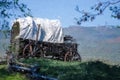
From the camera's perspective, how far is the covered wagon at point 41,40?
34.6 m

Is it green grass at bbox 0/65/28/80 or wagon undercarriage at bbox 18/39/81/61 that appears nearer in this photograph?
green grass at bbox 0/65/28/80

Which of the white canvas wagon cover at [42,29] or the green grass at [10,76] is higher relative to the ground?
the white canvas wagon cover at [42,29]

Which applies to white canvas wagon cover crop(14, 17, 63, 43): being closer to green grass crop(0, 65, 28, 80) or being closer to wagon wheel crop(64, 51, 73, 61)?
wagon wheel crop(64, 51, 73, 61)

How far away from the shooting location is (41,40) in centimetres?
3634

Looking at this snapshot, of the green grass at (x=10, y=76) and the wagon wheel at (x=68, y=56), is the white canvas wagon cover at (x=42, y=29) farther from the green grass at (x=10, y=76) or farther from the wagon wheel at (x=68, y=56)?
the green grass at (x=10, y=76)

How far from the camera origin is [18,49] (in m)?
34.2

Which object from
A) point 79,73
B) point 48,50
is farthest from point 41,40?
point 79,73

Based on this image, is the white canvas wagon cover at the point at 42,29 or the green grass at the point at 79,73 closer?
the green grass at the point at 79,73

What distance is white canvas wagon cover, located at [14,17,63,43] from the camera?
35875 mm

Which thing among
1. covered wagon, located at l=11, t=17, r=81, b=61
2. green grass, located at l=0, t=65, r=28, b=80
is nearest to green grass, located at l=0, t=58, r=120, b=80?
green grass, located at l=0, t=65, r=28, b=80

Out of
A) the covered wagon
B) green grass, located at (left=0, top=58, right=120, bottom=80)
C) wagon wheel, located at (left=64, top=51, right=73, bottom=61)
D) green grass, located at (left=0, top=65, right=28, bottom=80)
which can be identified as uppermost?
the covered wagon

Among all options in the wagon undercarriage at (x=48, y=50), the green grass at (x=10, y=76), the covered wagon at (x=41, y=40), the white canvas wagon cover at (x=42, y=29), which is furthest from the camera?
the white canvas wagon cover at (x=42, y=29)

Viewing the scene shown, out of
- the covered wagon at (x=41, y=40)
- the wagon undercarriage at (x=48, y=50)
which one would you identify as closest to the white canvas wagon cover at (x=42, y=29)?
the covered wagon at (x=41, y=40)

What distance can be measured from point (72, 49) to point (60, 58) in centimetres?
125
